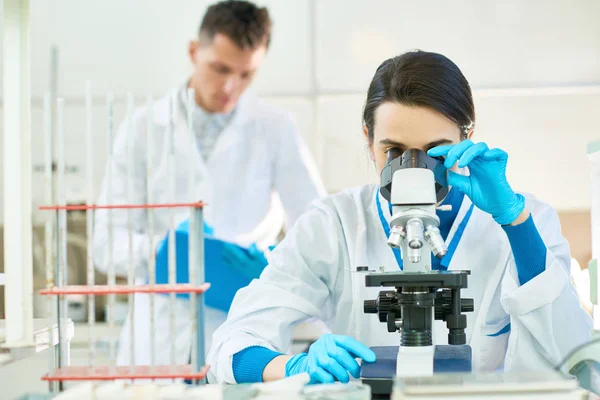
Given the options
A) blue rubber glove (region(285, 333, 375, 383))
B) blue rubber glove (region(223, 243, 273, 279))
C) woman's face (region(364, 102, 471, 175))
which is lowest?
blue rubber glove (region(285, 333, 375, 383))

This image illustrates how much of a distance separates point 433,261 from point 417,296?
46 centimetres

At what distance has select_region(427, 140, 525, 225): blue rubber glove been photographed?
1438 mm

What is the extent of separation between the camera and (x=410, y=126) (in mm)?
1591

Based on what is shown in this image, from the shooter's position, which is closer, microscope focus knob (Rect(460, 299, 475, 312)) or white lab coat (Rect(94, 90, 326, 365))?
microscope focus knob (Rect(460, 299, 475, 312))

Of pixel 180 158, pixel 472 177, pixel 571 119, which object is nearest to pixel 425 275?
pixel 472 177

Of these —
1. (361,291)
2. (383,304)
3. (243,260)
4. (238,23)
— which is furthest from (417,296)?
(238,23)

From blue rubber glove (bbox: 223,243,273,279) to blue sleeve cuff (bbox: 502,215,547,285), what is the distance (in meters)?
1.29

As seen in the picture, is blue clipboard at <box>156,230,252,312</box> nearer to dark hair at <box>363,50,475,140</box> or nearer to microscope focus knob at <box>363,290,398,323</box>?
dark hair at <box>363,50,475,140</box>

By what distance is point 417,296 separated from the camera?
3.99ft

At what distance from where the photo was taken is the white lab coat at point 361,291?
60.7 inches

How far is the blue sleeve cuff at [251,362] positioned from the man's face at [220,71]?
1.75 metres

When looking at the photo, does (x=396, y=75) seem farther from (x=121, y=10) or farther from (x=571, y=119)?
(x=121, y=10)

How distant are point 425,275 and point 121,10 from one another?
271 centimetres

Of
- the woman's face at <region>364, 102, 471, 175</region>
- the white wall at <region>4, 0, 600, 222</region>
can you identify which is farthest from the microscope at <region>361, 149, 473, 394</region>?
the white wall at <region>4, 0, 600, 222</region>
